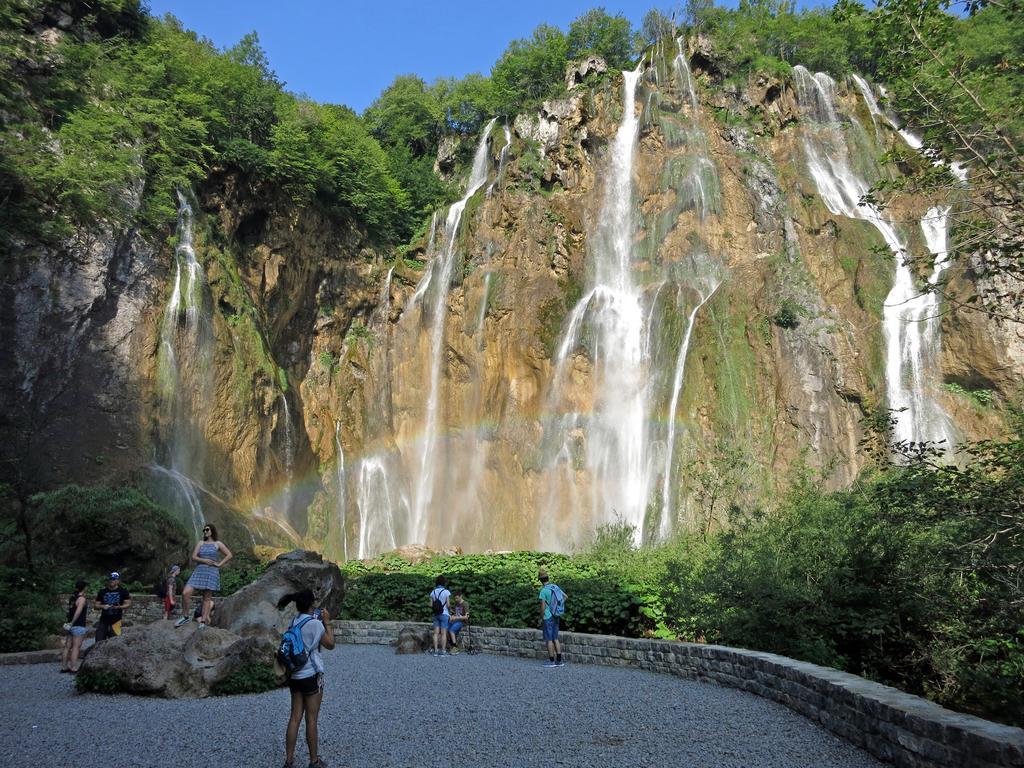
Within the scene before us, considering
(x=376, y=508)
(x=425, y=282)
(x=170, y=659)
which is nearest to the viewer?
(x=170, y=659)

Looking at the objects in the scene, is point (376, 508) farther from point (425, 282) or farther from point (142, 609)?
point (142, 609)

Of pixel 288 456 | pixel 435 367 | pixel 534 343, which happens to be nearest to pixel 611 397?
pixel 534 343

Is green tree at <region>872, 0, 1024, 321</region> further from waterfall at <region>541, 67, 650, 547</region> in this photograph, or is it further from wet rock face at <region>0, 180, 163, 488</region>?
wet rock face at <region>0, 180, 163, 488</region>

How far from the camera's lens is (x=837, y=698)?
6.46 metres

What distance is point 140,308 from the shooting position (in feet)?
84.7

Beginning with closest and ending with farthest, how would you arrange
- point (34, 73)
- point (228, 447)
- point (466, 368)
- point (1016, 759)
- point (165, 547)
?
1. point (1016, 759)
2. point (165, 547)
3. point (34, 73)
4. point (228, 447)
5. point (466, 368)

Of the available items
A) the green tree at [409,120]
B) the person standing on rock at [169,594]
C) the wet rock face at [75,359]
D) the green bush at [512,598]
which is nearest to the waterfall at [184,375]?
the wet rock face at [75,359]

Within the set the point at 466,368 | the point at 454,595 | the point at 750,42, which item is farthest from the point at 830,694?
the point at 750,42

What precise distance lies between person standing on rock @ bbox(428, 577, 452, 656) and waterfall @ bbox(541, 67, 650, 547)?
45.0 feet

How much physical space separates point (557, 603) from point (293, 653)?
644 centimetres

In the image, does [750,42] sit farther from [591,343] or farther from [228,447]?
[228,447]

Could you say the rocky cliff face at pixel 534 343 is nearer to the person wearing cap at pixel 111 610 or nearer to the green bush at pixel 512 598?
the green bush at pixel 512 598

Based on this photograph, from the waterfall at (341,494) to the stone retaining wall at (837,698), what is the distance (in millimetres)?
20335

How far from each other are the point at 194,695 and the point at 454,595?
6264 mm
